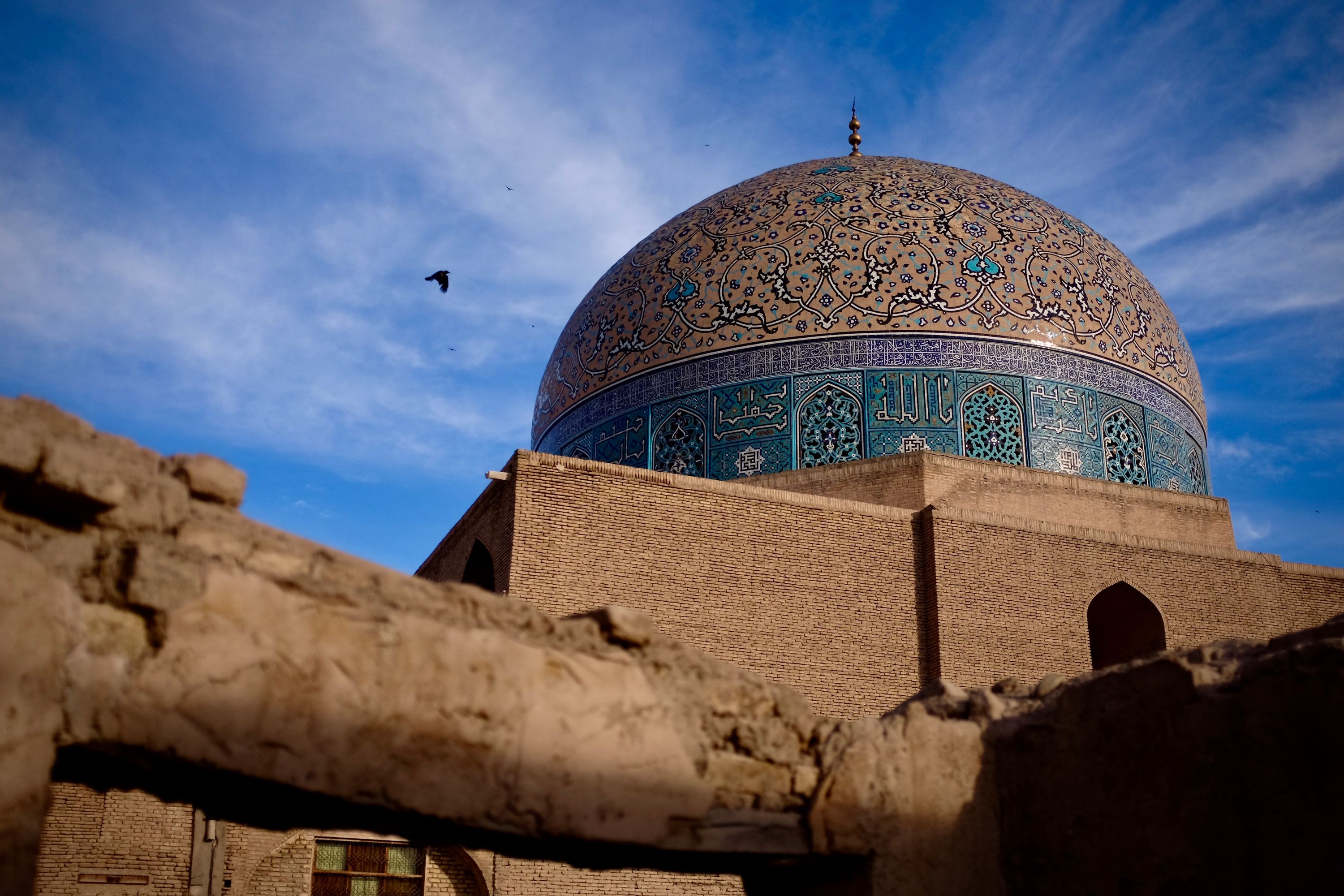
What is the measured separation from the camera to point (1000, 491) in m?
8.82

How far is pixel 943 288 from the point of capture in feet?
32.0

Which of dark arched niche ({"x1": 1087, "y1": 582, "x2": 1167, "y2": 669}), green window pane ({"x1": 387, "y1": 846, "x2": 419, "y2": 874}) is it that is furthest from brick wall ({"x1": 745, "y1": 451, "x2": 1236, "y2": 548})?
green window pane ({"x1": 387, "y1": 846, "x2": 419, "y2": 874})

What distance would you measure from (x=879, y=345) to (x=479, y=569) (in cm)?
327

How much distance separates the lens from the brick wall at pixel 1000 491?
28.5ft

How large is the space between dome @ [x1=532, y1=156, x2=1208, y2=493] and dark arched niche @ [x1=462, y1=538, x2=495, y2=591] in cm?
165

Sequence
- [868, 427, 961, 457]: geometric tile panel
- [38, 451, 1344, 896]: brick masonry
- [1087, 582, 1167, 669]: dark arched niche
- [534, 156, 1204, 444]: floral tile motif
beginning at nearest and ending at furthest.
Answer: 1. [38, 451, 1344, 896]: brick masonry
2. [1087, 582, 1167, 669]: dark arched niche
3. [868, 427, 961, 457]: geometric tile panel
4. [534, 156, 1204, 444]: floral tile motif

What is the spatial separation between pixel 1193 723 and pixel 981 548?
→ 474 cm

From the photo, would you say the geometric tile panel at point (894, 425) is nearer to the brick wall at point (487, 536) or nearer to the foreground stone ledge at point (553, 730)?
the brick wall at point (487, 536)

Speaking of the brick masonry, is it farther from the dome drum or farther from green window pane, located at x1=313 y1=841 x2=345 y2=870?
the dome drum

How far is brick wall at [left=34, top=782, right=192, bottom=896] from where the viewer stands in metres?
6.66

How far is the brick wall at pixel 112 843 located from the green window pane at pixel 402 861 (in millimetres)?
1169

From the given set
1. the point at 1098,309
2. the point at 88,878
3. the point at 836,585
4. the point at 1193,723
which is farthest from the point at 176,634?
the point at 1098,309

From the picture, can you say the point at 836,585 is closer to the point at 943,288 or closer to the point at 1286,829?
the point at 943,288

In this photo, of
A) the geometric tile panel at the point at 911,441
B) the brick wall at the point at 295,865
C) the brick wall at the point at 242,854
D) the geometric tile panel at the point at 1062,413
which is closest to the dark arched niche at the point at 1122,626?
the geometric tile panel at the point at 1062,413
